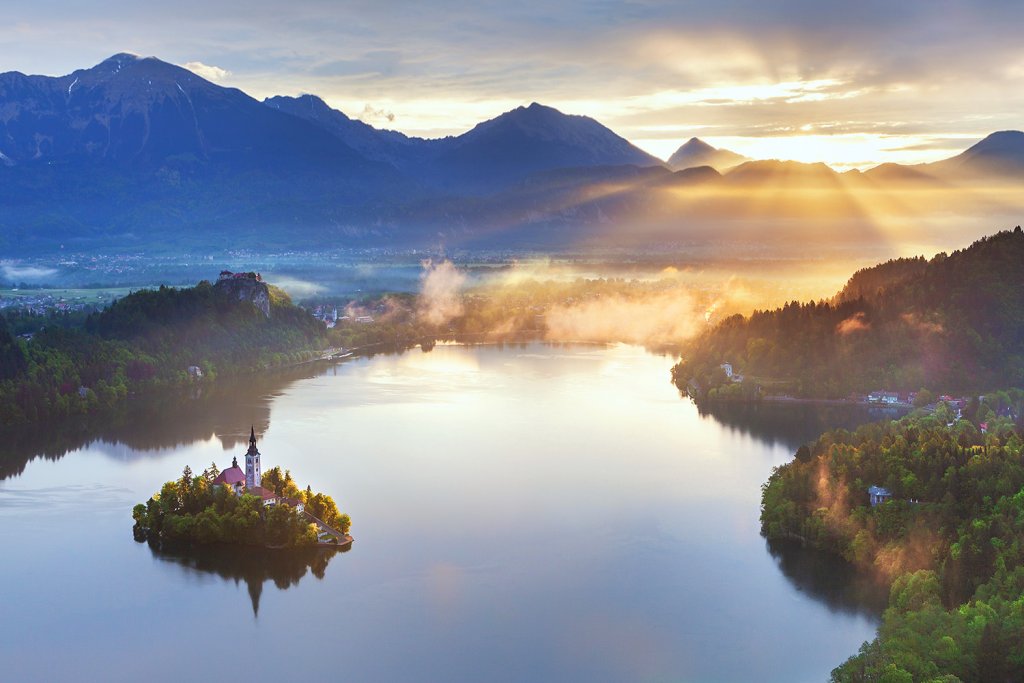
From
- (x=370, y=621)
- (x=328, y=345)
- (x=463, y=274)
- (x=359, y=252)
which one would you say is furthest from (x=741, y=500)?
(x=359, y=252)

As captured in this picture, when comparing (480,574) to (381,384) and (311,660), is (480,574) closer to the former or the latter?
(311,660)

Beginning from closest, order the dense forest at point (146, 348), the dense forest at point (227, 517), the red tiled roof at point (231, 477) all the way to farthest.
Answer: the dense forest at point (227, 517) < the red tiled roof at point (231, 477) < the dense forest at point (146, 348)

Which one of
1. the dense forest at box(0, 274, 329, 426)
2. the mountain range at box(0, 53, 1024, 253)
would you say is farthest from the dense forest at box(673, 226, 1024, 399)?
the mountain range at box(0, 53, 1024, 253)

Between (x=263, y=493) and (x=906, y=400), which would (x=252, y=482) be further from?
(x=906, y=400)

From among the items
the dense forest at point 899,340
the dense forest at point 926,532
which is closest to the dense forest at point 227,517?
the dense forest at point 926,532

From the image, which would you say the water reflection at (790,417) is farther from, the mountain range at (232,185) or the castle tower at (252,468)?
the mountain range at (232,185)

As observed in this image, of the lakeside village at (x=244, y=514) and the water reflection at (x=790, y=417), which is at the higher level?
the lakeside village at (x=244, y=514)

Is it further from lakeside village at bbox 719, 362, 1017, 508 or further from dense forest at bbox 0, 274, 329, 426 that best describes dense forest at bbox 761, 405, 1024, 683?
dense forest at bbox 0, 274, 329, 426
